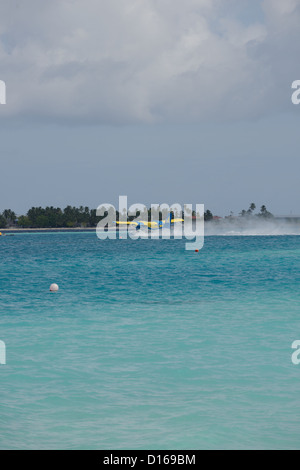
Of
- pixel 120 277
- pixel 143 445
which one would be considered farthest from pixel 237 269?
pixel 143 445

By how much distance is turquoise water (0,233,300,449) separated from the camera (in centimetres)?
1203

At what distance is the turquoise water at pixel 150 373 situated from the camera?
39.5 feet

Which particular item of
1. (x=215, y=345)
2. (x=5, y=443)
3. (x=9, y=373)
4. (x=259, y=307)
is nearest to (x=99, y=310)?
(x=259, y=307)

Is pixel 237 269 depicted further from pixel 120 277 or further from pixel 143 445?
pixel 143 445

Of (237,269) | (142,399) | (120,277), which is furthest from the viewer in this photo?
(237,269)

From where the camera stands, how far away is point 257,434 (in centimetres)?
1188

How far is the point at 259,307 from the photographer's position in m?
29.6

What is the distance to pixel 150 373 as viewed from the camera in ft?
54.4
